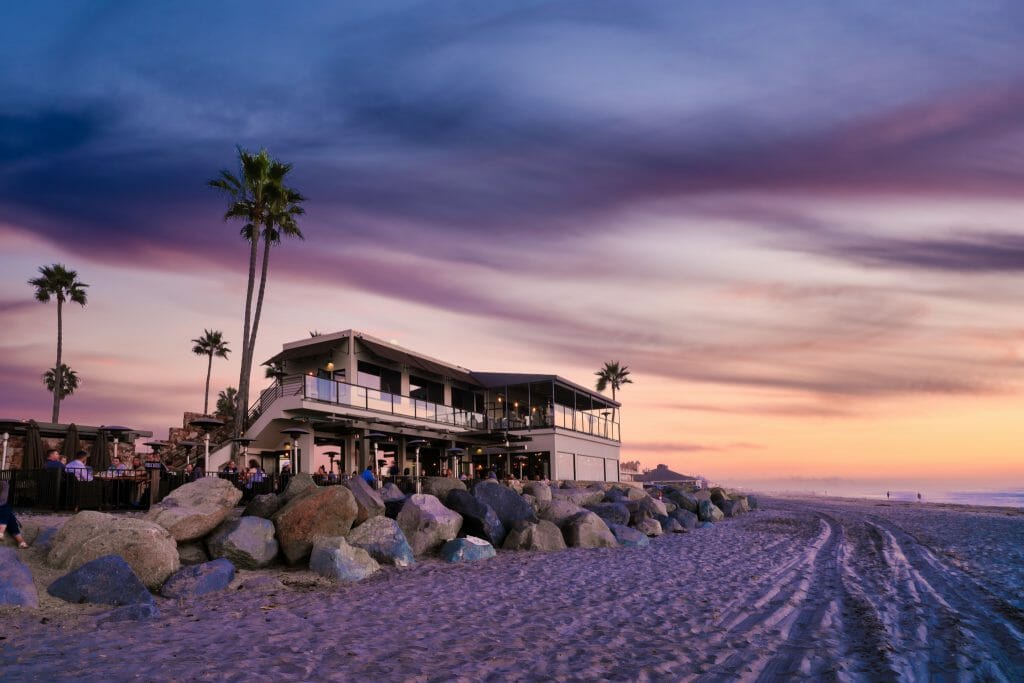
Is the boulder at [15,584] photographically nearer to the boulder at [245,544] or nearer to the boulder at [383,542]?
the boulder at [245,544]

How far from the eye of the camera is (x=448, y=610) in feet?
26.8

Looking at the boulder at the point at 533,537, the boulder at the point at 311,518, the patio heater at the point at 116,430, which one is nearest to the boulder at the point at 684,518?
the boulder at the point at 533,537

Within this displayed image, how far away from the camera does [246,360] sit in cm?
3055

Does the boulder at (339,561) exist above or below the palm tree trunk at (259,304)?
below

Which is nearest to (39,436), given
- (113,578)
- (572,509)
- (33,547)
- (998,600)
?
(33,547)

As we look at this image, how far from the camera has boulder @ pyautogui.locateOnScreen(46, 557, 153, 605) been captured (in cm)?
780

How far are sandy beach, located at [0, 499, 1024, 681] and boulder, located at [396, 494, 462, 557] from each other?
3.01 ft

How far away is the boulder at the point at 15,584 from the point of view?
736 cm

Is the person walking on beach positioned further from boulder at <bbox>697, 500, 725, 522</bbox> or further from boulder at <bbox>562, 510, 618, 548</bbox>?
boulder at <bbox>697, 500, 725, 522</bbox>

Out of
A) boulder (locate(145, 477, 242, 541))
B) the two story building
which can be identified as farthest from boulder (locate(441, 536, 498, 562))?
the two story building

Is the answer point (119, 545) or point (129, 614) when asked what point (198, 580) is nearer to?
point (119, 545)

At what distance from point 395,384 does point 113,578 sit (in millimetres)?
24442

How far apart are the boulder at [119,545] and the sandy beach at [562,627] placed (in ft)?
1.17

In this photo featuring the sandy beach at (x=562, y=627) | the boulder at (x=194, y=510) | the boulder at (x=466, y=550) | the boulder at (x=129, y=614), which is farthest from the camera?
the boulder at (x=466, y=550)
